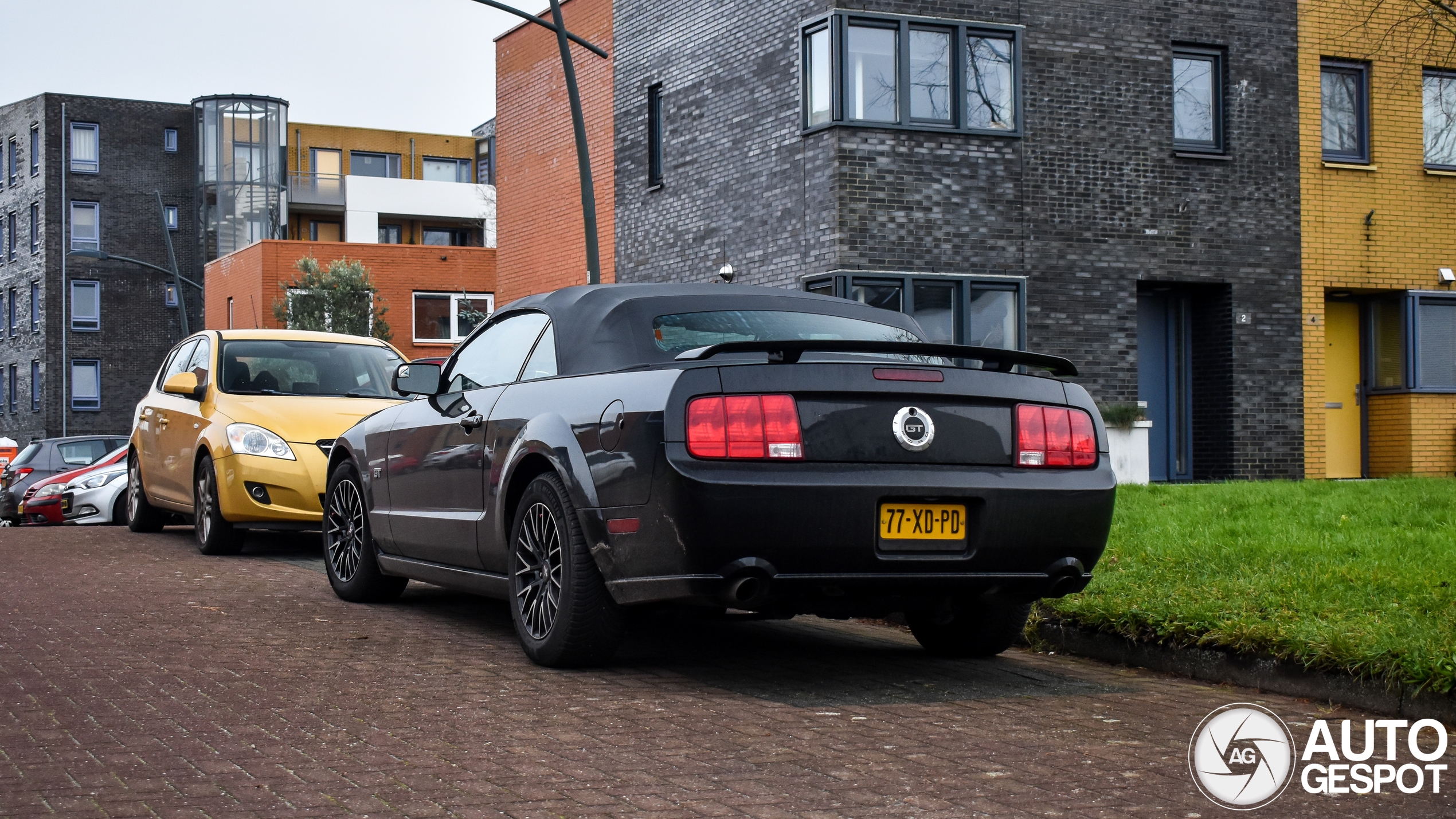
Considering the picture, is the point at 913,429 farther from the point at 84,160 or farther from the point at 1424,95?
the point at 84,160

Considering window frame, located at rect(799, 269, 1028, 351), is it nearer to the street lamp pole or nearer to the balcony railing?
the street lamp pole

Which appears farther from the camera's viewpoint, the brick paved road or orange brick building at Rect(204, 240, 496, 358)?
orange brick building at Rect(204, 240, 496, 358)

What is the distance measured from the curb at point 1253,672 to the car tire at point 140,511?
9260mm

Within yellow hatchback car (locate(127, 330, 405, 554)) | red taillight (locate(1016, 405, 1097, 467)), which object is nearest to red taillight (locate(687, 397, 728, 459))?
red taillight (locate(1016, 405, 1097, 467))

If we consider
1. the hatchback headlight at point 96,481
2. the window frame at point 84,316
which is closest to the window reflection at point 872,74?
the hatchback headlight at point 96,481

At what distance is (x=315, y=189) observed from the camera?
60750 mm

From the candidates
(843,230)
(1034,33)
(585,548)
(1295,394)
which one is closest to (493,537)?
(585,548)

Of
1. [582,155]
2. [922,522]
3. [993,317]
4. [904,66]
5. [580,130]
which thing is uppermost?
[904,66]

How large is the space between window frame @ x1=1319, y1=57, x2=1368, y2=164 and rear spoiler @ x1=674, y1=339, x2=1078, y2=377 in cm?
1691

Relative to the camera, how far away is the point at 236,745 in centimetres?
460

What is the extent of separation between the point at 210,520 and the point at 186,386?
1.07 m

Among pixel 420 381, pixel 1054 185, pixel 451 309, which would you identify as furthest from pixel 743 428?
pixel 451 309

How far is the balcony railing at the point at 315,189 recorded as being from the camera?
60.3 metres

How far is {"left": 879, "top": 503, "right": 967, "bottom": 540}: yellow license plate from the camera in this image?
5.44 meters
